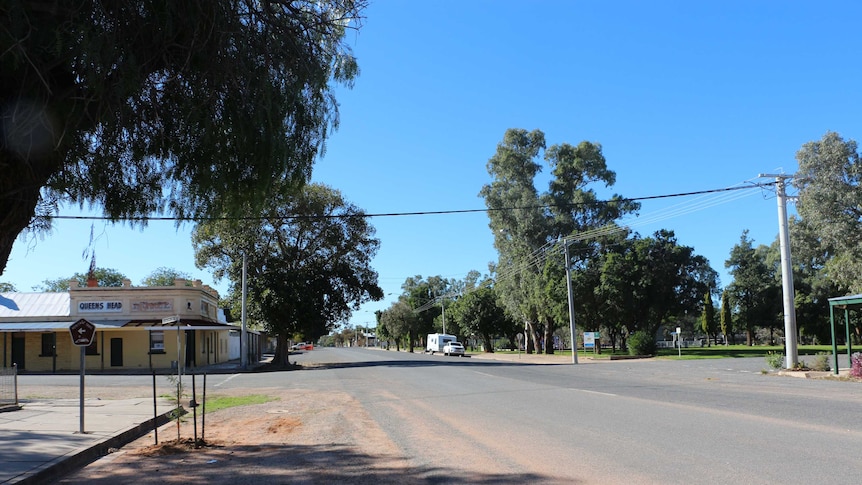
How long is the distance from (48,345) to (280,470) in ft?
127

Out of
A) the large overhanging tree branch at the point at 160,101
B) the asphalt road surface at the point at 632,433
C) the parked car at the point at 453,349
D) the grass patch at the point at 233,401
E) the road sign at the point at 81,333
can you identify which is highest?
the large overhanging tree branch at the point at 160,101

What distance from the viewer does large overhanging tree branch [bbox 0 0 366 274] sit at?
6633 millimetres

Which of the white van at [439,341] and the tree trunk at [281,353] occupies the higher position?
the tree trunk at [281,353]

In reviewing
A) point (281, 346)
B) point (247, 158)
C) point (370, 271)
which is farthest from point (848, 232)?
point (247, 158)

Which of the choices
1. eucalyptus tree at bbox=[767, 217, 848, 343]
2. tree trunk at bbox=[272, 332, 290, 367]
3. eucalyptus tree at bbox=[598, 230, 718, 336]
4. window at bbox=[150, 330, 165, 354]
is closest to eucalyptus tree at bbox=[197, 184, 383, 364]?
tree trunk at bbox=[272, 332, 290, 367]

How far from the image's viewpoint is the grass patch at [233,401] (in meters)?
17.9

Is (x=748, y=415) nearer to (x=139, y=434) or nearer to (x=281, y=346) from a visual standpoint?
(x=139, y=434)

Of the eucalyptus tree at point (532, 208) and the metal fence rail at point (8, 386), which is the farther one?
the eucalyptus tree at point (532, 208)

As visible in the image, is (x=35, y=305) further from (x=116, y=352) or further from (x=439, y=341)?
(x=439, y=341)

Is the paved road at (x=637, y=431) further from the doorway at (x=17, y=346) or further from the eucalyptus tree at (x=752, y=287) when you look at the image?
the eucalyptus tree at (x=752, y=287)

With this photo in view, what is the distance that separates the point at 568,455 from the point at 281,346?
38.8 m

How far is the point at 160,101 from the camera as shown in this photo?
27.4ft

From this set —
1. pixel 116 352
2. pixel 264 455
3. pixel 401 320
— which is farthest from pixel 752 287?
pixel 264 455

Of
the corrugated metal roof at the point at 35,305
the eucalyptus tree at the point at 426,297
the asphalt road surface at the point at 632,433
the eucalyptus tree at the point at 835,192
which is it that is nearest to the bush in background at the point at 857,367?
the asphalt road surface at the point at 632,433
